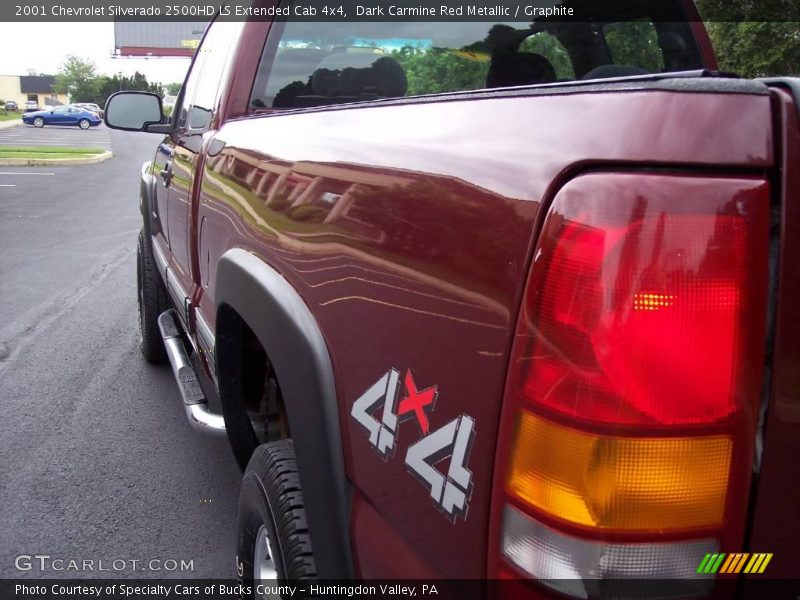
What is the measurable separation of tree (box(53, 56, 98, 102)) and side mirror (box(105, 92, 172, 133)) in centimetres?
8993

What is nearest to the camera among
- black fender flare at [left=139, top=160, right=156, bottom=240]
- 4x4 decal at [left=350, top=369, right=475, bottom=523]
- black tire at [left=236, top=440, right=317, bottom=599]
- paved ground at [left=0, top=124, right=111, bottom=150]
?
4x4 decal at [left=350, top=369, right=475, bottom=523]

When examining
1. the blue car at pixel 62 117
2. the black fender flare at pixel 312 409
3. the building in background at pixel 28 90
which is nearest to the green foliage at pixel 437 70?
the black fender flare at pixel 312 409

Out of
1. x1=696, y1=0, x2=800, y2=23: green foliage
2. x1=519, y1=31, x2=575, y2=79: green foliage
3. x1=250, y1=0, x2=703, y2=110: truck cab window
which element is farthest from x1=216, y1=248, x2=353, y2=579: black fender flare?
x1=696, y1=0, x2=800, y2=23: green foliage

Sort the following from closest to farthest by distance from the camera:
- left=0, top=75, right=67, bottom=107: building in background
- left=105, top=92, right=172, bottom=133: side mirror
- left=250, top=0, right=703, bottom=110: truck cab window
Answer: left=250, top=0, right=703, bottom=110: truck cab window
left=105, top=92, right=172, bottom=133: side mirror
left=0, top=75, right=67, bottom=107: building in background

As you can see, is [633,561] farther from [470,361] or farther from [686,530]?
[470,361]

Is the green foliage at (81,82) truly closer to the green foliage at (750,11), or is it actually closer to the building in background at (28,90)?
the building in background at (28,90)

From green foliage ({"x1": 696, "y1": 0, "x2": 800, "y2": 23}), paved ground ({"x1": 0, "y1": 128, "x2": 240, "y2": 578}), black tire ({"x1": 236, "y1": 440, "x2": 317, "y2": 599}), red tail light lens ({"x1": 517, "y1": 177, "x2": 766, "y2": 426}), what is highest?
green foliage ({"x1": 696, "y1": 0, "x2": 800, "y2": 23})

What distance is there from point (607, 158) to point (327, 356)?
758 mm

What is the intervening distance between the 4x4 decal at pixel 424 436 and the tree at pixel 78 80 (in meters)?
93.2

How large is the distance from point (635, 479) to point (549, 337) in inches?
8.5

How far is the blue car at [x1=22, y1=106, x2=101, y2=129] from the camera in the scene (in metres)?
48.2

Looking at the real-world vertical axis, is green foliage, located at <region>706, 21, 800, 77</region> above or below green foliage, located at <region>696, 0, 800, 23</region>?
below

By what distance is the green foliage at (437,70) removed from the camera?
2.89m

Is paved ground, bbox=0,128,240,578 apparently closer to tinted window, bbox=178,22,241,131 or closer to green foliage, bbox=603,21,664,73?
tinted window, bbox=178,22,241,131
